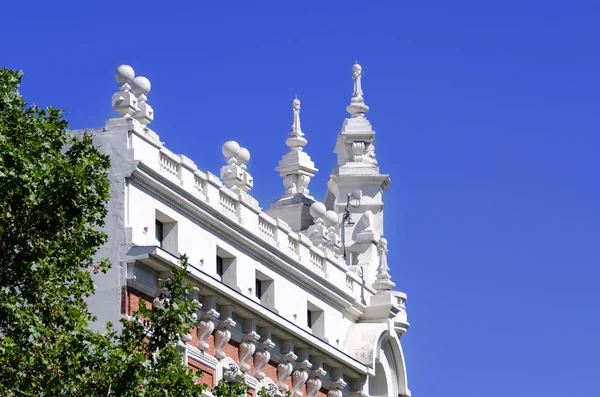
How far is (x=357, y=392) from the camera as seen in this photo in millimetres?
94750

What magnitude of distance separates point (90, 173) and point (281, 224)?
21265 millimetres

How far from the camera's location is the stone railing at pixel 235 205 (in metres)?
81.6

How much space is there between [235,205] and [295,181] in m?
25.7

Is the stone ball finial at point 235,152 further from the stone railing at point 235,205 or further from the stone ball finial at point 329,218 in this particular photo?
the stone ball finial at point 329,218

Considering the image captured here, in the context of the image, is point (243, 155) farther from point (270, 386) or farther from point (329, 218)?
point (329, 218)

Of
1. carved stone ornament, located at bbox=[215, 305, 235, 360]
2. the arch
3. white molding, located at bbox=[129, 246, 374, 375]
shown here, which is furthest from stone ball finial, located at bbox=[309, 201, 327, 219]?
carved stone ornament, located at bbox=[215, 305, 235, 360]

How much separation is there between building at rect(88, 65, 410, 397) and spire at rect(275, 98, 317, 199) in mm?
6691

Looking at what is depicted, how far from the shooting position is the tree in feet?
218

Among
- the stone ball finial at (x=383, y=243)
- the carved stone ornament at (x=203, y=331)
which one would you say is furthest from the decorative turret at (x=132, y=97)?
the stone ball finial at (x=383, y=243)

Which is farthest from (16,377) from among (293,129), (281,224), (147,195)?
(293,129)

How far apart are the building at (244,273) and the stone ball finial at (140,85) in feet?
0.10

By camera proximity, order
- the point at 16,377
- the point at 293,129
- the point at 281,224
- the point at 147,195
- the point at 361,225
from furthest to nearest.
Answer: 1. the point at 293,129
2. the point at 361,225
3. the point at 281,224
4. the point at 147,195
5. the point at 16,377

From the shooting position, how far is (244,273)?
86.9m

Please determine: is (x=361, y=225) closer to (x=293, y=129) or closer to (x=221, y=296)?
(x=293, y=129)
